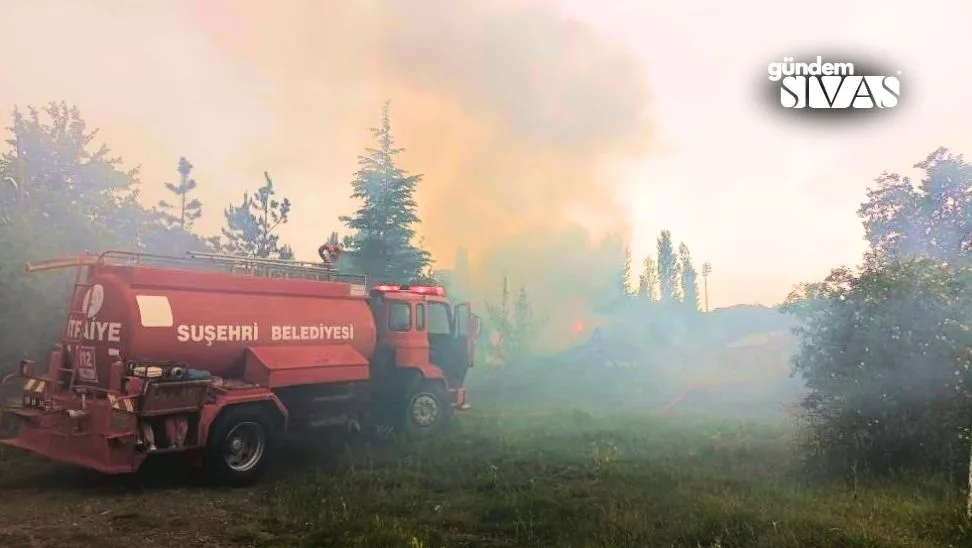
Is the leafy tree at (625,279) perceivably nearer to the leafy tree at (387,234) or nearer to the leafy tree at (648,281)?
the leafy tree at (648,281)

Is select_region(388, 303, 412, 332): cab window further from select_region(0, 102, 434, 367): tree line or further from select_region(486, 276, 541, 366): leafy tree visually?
select_region(486, 276, 541, 366): leafy tree

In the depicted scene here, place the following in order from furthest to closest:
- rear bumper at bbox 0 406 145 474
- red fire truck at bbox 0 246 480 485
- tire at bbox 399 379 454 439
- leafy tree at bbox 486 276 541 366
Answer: leafy tree at bbox 486 276 541 366 < tire at bbox 399 379 454 439 < red fire truck at bbox 0 246 480 485 < rear bumper at bbox 0 406 145 474

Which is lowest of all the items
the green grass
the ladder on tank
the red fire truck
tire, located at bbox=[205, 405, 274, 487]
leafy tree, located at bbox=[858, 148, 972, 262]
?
the green grass

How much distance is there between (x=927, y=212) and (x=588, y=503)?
77.1 feet

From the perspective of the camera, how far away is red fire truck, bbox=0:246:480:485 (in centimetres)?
908

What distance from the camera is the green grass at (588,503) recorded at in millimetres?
6519

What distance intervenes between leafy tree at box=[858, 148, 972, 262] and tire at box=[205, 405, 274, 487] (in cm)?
2125

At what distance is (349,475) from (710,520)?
5.49 m

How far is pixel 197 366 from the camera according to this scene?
1030 cm

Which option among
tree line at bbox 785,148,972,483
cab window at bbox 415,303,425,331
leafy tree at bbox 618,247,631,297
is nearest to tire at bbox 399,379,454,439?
cab window at bbox 415,303,425,331

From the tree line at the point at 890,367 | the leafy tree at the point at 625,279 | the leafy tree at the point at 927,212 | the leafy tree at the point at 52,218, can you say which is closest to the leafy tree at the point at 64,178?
the leafy tree at the point at 52,218

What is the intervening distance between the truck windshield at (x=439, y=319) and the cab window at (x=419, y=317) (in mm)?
274

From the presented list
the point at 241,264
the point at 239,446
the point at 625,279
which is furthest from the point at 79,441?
the point at 625,279

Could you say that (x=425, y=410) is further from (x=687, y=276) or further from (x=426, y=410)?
(x=687, y=276)
